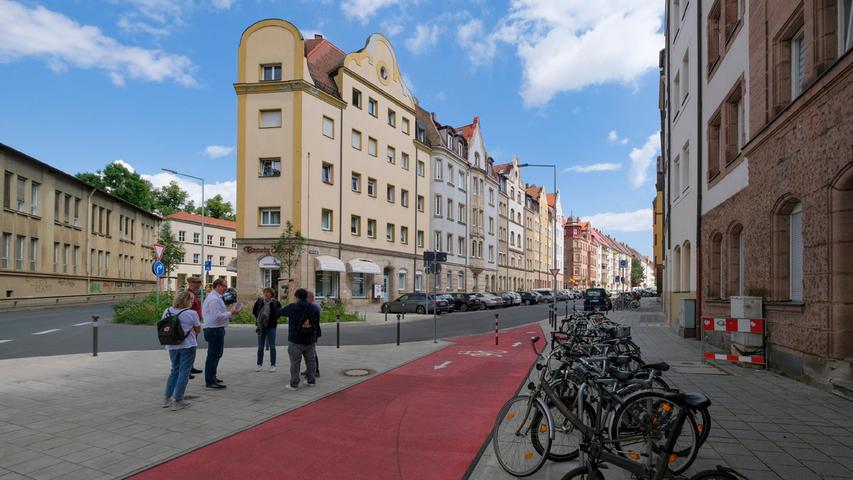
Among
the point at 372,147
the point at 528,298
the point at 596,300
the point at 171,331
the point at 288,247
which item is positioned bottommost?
the point at 528,298

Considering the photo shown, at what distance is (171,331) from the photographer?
23.4 feet

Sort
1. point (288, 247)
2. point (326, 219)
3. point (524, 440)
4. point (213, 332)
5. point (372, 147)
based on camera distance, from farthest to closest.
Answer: point (372, 147) < point (326, 219) < point (288, 247) < point (213, 332) < point (524, 440)

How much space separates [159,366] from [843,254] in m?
12.2

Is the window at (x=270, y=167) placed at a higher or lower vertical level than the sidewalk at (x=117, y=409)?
higher

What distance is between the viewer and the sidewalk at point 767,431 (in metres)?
4.79

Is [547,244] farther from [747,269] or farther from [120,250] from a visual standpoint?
[747,269]

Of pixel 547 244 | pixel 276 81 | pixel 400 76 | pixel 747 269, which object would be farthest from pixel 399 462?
pixel 547 244

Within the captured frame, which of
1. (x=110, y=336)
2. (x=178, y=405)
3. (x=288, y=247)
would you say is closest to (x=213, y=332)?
(x=178, y=405)

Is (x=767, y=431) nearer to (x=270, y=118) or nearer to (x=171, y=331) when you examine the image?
(x=171, y=331)

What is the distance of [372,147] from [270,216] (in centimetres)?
1001

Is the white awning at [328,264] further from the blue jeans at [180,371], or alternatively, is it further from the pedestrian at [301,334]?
the blue jeans at [180,371]

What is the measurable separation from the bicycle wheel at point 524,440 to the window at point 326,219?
28970mm

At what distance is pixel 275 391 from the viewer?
8430mm

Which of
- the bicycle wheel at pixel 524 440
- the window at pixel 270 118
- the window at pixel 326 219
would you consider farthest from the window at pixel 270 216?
the bicycle wheel at pixel 524 440
